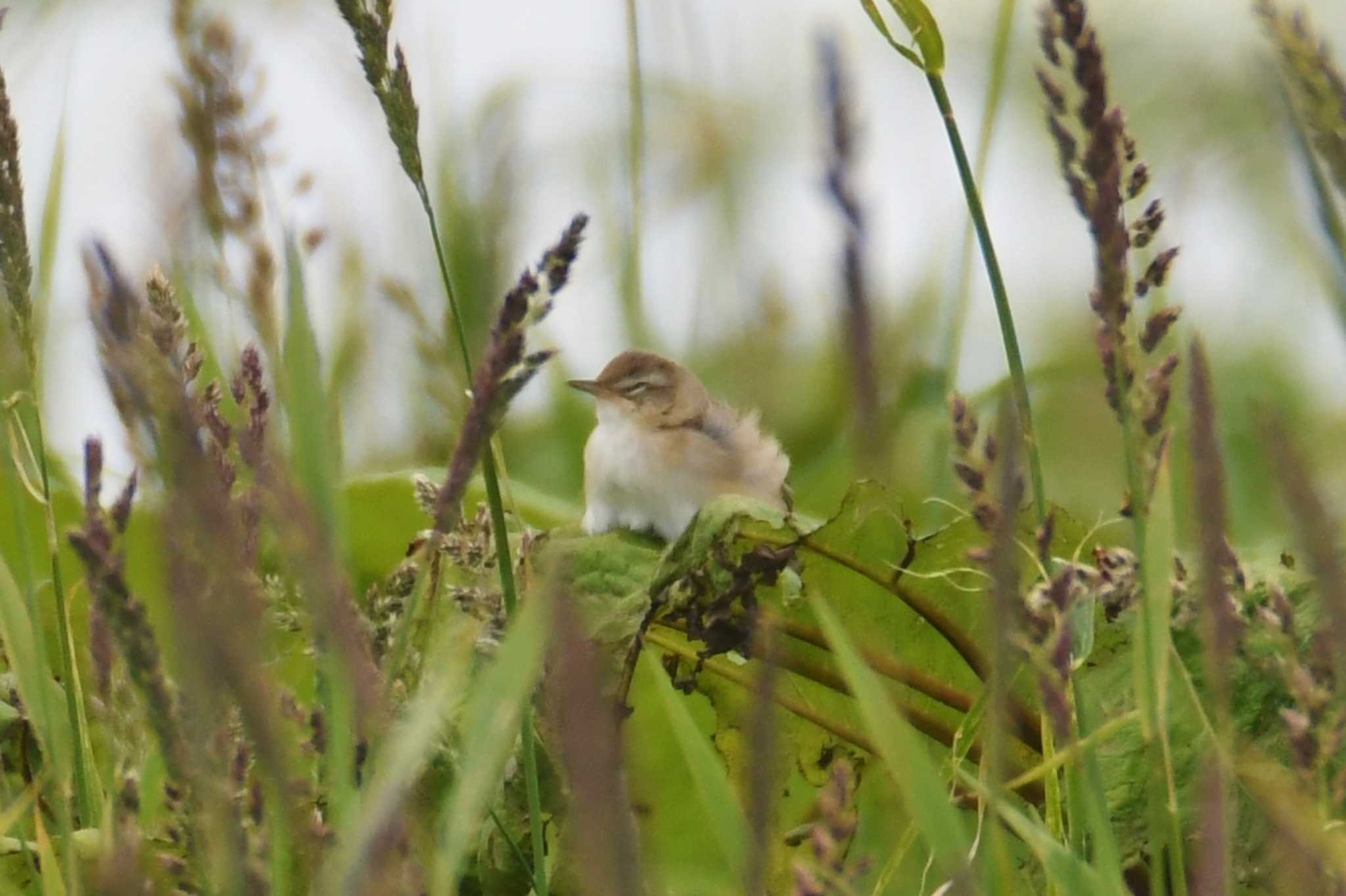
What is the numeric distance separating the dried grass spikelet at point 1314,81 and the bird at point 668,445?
6.94 ft

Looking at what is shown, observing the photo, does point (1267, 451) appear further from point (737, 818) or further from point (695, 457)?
point (695, 457)

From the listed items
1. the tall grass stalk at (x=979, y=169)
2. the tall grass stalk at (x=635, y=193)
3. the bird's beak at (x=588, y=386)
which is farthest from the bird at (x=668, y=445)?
the tall grass stalk at (x=979, y=169)

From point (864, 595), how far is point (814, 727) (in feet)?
0.44

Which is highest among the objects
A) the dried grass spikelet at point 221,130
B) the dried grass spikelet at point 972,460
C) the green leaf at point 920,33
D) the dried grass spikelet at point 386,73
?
the dried grass spikelet at point 221,130

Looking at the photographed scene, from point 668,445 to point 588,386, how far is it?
226 millimetres

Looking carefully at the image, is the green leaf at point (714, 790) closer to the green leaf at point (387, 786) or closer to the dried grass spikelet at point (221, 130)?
the green leaf at point (387, 786)

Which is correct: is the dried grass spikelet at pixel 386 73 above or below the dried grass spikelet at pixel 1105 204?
above

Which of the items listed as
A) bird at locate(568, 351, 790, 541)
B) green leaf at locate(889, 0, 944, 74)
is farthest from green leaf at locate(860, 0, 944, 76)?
bird at locate(568, 351, 790, 541)

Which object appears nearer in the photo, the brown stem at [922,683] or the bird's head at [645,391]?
the brown stem at [922,683]

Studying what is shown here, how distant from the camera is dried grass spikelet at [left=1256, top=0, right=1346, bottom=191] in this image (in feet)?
3.24

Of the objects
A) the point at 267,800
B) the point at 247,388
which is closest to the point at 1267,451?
the point at 267,800

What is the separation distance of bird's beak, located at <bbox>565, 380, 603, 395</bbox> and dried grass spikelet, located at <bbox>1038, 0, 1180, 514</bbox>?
2.64 m

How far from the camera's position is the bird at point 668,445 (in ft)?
10.7

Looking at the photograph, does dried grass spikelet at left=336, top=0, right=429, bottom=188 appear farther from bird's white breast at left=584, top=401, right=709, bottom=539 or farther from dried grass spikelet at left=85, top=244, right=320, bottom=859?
bird's white breast at left=584, top=401, right=709, bottom=539
